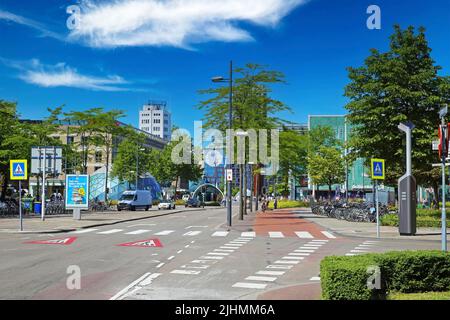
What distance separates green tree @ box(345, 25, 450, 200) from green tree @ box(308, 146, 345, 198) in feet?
136

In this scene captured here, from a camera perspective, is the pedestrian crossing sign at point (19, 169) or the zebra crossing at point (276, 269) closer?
the zebra crossing at point (276, 269)

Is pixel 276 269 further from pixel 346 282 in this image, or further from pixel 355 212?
pixel 355 212

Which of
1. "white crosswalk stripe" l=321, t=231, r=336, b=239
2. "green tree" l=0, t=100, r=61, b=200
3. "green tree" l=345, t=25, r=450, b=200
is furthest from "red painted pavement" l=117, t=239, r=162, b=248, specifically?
"green tree" l=0, t=100, r=61, b=200

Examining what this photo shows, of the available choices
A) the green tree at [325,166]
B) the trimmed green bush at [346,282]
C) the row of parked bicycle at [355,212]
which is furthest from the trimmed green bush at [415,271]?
the green tree at [325,166]

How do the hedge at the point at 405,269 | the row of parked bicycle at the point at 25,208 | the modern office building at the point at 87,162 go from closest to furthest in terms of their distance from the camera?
the hedge at the point at 405,269 < the row of parked bicycle at the point at 25,208 < the modern office building at the point at 87,162

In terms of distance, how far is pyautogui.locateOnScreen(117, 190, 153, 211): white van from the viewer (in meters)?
59.3

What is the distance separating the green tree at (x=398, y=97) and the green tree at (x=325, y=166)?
41574mm

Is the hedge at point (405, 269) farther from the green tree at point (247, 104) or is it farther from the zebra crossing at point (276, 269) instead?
the green tree at point (247, 104)

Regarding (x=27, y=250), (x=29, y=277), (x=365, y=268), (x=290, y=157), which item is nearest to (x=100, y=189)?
(x=290, y=157)

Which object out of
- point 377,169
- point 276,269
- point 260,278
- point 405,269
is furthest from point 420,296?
point 377,169

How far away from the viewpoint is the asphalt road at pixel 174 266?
984 centimetres

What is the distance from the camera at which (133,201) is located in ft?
196

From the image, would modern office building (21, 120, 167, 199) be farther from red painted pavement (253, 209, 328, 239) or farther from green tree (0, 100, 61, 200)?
red painted pavement (253, 209, 328, 239)
